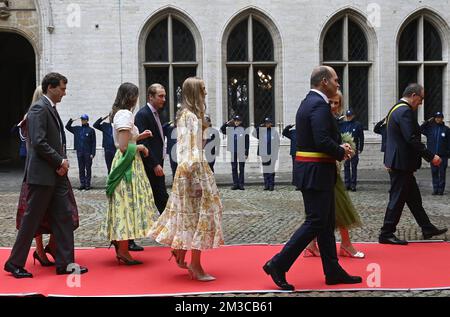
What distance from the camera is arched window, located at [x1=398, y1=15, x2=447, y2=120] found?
17.8 metres

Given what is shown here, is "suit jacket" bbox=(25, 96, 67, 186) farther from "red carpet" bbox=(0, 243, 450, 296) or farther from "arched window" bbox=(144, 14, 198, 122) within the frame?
"arched window" bbox=(144, 14, 198, 122)

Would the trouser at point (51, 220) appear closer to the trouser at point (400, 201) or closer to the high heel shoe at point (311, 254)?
the high heel shoe at point (311, 254)

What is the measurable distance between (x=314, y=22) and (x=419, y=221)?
10.8 meters

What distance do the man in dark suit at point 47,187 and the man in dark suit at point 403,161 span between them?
11.9ft

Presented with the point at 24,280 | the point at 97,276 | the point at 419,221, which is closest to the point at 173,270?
the point at 97,276

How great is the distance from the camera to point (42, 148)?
5750mm

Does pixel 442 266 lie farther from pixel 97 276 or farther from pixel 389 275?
pixel 97 276

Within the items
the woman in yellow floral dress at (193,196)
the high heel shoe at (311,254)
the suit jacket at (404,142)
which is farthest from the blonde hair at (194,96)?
the suit jacket at (404,142)

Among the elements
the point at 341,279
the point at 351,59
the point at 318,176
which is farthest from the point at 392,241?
the point at 351,59

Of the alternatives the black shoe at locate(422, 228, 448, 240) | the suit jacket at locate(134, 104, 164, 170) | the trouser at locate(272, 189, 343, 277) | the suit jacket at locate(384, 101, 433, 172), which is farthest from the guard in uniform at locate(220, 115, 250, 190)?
the trouser at locate(272, 189, 343, 277)

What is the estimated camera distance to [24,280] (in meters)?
5.67

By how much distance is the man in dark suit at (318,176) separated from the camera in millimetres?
5137

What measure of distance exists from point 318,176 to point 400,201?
2.55 m

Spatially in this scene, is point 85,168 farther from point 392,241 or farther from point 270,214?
point 392,241
